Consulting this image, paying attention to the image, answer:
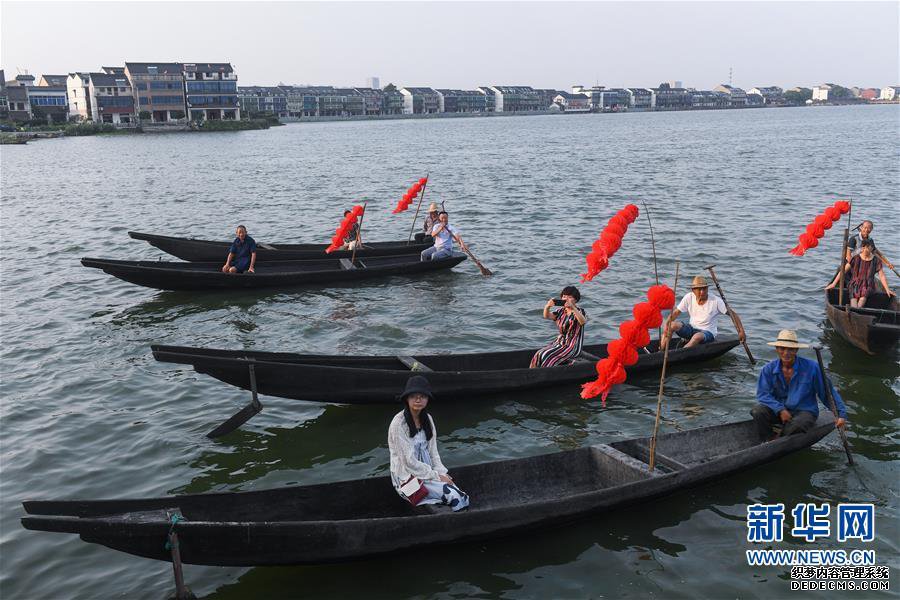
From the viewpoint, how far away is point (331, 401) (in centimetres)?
993

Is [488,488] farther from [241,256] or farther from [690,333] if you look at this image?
[241,256]

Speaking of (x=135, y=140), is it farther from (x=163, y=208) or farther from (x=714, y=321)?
(x=714, y=321)

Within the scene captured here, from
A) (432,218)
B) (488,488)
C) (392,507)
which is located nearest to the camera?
(392,507)

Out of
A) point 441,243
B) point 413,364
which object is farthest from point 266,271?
point 413,364

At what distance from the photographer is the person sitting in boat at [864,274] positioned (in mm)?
12963

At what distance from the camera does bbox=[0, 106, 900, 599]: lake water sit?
23.5 feet

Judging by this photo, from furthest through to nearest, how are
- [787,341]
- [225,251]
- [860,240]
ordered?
[225,251], [860,240], [787,341]

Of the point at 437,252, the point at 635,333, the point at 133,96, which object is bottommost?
the point at 437,252

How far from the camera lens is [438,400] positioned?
1069 centimetres

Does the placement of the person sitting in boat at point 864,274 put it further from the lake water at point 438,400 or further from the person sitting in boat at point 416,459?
the person sitting in boat at point 416,459

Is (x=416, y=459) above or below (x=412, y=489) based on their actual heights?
Result: above

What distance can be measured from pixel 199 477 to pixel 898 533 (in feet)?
26.7

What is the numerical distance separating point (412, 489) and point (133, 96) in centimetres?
11576

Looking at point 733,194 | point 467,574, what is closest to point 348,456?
point 467,574
